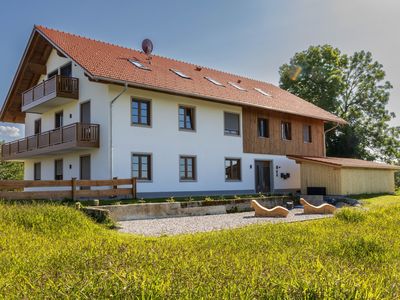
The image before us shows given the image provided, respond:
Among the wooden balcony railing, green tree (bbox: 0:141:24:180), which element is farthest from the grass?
green tree (bbox: 0:141:24:180)

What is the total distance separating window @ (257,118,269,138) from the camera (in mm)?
26125

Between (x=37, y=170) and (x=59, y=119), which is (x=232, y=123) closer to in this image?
(x=59, y=119)

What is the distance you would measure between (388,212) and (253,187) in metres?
12.3

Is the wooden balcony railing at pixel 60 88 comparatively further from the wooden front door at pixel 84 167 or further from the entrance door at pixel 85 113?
the wooden front door at pixel 84 167

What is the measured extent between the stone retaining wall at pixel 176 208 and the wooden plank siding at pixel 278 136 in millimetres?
5811

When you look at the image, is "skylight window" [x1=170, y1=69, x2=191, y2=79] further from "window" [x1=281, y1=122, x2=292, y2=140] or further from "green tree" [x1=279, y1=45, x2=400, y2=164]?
"green tree" [x1=279, y1=45, x2=400, y2=164]

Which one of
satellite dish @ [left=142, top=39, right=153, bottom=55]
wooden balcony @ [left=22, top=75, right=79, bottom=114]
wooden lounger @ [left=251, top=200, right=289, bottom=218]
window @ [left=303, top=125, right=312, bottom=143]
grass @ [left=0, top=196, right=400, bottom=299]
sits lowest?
wooden lounger @ [left=251, top=200, right=289, bottom=218]

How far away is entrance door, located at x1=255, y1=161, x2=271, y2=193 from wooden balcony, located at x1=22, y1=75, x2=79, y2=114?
448 inches

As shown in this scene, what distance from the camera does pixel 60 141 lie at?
20.8 metres

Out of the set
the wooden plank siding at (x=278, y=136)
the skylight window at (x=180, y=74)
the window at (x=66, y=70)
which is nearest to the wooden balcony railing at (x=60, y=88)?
the window at (x=66, y=70)

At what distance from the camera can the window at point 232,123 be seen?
2392cm

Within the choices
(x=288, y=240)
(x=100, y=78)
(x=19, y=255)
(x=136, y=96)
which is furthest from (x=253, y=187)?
(x=19, y=255)

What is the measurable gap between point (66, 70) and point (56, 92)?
8.66 feet

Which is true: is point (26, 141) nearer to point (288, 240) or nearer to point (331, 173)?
point (331, 173)
